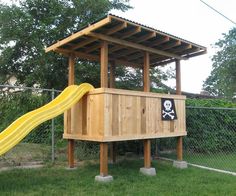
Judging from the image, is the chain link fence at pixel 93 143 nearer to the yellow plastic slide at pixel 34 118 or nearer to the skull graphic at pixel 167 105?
the skull graphic at pixel 167 105

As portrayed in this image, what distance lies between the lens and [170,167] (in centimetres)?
798

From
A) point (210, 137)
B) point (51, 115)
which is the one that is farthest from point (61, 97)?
point (210, 137)

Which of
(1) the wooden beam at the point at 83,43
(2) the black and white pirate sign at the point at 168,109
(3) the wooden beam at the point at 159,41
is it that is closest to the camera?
(1) the wooden beam at the point at 83,43

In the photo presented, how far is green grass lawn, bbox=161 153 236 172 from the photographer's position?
8.30 metres

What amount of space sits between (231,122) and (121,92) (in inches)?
231

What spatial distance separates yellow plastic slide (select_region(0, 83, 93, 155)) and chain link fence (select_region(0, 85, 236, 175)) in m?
1.28

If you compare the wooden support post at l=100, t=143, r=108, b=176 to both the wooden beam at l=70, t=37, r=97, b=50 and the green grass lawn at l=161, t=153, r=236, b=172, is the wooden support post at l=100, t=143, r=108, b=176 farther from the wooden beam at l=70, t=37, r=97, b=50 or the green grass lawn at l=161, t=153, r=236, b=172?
the green grass lawn at l=161, t=153, r=236, b=172

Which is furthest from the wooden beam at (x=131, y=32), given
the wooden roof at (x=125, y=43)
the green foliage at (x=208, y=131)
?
the green foliage at (x=208, y=131)

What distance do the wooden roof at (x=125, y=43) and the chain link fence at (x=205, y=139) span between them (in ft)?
7.08

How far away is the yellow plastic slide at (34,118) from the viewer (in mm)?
5434

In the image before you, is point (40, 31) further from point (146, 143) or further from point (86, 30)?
point (146, 143)

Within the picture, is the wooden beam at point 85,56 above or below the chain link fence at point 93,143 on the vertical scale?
above

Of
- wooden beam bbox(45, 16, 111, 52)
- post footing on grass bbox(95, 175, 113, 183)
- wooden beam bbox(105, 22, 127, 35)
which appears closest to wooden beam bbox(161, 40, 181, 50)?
wooden beam bbox(105, 22, 127, 35)

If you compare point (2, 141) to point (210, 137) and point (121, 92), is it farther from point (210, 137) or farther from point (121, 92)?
point (210, 137)
